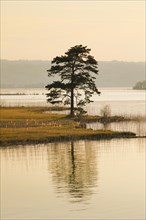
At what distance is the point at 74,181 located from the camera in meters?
44.9

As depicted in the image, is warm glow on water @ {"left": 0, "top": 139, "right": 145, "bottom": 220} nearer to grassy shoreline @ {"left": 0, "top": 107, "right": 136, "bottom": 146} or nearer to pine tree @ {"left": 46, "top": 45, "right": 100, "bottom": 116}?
grassy shoreline @ {"left": 0, "top": 107, "right": 136, "bottom": 146}

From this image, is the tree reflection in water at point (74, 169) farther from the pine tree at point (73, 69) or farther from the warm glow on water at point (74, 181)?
the pine tree at point (73, 69)

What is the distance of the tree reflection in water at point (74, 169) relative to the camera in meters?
41.5

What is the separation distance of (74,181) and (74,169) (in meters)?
5.54

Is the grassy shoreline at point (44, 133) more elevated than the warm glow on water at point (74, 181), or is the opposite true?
the grassy shoreline at point (44, 133)

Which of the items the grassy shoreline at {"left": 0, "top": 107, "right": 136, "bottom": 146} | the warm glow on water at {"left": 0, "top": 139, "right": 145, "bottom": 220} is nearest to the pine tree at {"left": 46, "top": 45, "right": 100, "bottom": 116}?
the grassy shoreline at {"left": 0, "top": 107, "right": 136, "bottom": 146}

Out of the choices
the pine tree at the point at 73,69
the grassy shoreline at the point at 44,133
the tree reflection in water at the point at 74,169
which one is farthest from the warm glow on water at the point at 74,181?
the pine tree at the point at 73,69

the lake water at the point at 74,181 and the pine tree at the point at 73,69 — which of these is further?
the pine tree at the point at 73,69

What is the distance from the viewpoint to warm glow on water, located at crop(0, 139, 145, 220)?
35844 millimetres

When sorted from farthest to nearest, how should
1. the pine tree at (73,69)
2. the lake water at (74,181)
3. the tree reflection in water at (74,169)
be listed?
the pine tree at (73,69), the tree reflection in water at (74,169), the lake water at (74,181)

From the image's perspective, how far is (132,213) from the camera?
3488 centimetres

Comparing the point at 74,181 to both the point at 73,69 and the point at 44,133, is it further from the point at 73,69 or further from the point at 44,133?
the point at 73,69

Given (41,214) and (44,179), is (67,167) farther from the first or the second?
(41,214)

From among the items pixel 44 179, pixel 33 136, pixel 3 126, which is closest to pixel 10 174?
pixel 44 179
